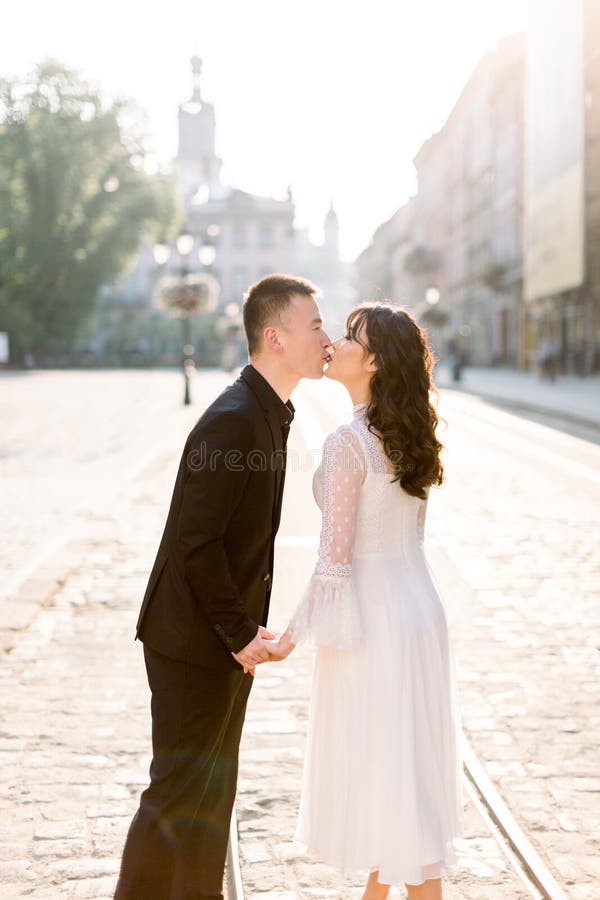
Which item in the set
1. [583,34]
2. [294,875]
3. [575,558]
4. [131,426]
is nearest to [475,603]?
[575,558]

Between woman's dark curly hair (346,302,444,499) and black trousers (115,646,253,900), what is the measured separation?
2.37 feet

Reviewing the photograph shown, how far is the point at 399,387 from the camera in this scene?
271cm

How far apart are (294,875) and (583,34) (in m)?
35.6

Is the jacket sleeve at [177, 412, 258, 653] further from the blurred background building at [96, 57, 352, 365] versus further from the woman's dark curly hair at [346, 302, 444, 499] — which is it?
the blurred background building at [96, 57, 352, 365]

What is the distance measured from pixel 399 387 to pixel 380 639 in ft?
2.18

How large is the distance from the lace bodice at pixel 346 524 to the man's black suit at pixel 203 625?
0.15m

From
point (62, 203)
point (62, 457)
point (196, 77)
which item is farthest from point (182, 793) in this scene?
point (196, 77)

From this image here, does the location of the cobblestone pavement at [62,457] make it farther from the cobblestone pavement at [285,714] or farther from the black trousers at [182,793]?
the black trousers at [182,793]

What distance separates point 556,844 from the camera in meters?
3.43

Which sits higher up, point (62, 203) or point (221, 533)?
point (62, 203)

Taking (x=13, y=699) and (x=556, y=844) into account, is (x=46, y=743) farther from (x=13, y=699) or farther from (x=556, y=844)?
(x=556, y=844)

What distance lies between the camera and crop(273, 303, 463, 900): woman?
107 inches

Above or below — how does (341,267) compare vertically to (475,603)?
above

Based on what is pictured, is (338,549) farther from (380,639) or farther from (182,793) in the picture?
(182,793)
